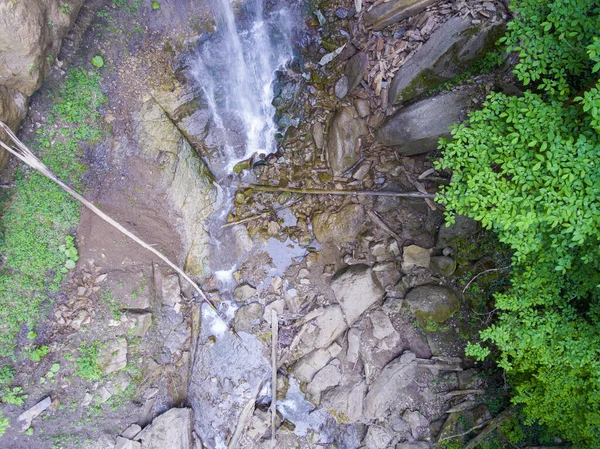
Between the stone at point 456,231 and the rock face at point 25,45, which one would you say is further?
the stone at point 456,231

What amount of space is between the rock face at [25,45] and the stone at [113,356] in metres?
4.66

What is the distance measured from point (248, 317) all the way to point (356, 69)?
731cm

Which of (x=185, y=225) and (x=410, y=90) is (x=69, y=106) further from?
(x=410, y=90)

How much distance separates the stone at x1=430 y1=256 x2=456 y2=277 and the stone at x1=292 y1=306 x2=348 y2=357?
281cm

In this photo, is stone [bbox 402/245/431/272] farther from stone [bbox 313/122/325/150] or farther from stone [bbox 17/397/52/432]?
stone [bbox 17/397/52/432]

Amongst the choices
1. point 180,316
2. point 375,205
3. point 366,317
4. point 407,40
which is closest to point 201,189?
point 180,316

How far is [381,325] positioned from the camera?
9.94 metres

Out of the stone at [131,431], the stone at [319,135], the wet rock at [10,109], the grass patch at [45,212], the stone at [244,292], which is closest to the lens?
the wet rock at [10,109]

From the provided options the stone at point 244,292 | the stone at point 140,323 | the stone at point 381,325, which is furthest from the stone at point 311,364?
the stone at point 140,323

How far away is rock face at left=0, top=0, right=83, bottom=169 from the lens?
6824 millimetres

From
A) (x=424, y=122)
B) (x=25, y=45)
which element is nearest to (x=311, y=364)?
(x=424, y=122)

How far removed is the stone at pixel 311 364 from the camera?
9859 mm

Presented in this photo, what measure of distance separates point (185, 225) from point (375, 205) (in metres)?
5.23

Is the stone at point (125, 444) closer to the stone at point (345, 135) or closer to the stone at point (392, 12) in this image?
the stone at point (345, 135)
